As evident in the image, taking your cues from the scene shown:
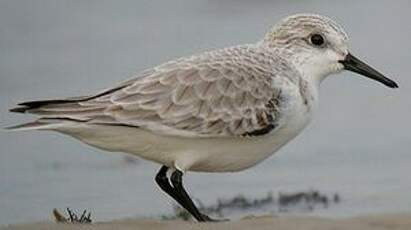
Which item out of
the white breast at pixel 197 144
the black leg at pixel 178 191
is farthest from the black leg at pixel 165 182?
the white breast at pixel 197 144

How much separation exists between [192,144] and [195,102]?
0.19 meters

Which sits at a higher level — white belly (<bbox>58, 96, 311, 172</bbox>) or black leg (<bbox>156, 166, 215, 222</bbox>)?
white belly (<bbox>58, 96, 311, 172</bbox>)

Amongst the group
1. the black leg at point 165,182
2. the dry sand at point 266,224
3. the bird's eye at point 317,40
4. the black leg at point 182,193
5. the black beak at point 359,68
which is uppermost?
the bird's eye at point 317,40

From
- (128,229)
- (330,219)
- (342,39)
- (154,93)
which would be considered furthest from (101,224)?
(342,39)

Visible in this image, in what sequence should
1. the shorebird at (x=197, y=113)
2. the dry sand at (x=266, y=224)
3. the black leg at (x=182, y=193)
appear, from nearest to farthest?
the dry sand at (x=266, y=224) → the shorebird at (x=197, y=113) → the black leg at (x=182, y=193)

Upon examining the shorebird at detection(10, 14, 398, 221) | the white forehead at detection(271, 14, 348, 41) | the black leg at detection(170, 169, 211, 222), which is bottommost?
the black leg at detection(170, 169, 211, 222)

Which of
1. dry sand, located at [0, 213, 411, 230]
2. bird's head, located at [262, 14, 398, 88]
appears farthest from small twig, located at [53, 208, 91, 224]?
bird's head, located at [262, 14, 398, 88]

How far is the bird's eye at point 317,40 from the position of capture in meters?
6.65

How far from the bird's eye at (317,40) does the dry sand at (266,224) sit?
840mm

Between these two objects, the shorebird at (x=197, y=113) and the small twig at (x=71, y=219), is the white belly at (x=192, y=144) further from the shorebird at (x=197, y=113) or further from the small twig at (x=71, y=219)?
the small twig at (x=71, y=219)

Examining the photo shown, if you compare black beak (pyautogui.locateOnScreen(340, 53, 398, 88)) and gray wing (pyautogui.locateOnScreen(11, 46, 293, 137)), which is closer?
gray wing (pyautogui.locateOnScreen(11, 46, 293, 137))

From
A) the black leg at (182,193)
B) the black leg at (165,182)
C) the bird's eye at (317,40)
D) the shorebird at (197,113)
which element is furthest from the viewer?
the bird's eye at (317,40)

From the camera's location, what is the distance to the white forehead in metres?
6.66

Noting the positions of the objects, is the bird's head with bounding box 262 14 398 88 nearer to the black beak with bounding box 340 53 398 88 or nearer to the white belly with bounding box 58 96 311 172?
the black beak with bounding box 340 53 398 88
